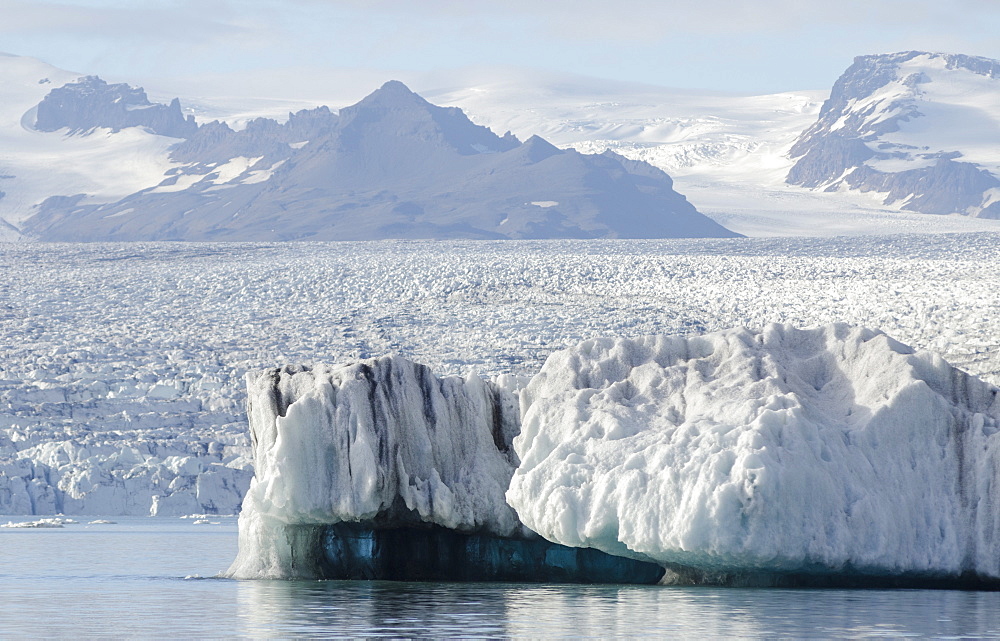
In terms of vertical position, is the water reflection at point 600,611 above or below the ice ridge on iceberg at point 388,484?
below

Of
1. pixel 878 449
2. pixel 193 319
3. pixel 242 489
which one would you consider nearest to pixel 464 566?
pixel 878 449

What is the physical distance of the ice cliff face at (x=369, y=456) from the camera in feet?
52.9

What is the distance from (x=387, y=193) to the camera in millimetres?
178000

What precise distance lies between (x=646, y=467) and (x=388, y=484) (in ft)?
9.86

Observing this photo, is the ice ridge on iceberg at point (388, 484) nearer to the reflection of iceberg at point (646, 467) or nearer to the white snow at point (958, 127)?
the reflection of iceberg at point (646, 467)

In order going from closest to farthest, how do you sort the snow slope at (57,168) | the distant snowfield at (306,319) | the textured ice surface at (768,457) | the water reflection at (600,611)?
the water reflection at (600,611), the textured ice surface at (768,457), the distant snowfield at (306,319), the snow slope at (57,168)

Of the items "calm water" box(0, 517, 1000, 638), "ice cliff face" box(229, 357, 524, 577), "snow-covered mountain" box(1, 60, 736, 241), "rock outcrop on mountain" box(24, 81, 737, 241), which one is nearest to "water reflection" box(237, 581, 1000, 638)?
"calm water" box(0, 517, 1000, 638)

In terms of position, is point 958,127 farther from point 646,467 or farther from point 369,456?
point 646,467

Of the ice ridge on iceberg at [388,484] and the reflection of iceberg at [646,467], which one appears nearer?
the reflection of iceberg at [646,467]

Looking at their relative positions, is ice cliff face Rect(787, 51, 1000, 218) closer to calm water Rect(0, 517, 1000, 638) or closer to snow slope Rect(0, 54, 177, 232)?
snow slope Rect(0, 54, 177, 232)

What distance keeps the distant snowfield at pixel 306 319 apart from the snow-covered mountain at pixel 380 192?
3308 inches

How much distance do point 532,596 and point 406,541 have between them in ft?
9.84

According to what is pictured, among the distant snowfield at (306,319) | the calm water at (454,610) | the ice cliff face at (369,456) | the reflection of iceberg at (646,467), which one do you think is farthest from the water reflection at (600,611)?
the distant snowfield at (306,319)

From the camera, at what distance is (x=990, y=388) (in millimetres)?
16094
